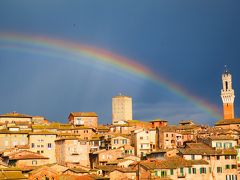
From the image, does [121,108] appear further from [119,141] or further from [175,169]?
[175,169]

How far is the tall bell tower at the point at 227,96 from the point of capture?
153962 millimetres

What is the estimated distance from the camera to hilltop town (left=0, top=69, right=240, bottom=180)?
64.8m

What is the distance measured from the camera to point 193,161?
2719 inches

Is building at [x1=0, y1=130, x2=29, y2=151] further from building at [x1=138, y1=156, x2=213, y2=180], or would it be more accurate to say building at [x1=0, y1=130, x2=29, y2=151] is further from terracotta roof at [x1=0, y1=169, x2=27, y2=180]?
building at [x1=138, y1=156, x2=213, y2=180]

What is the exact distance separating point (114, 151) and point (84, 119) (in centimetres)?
3219

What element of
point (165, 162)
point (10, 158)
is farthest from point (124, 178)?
point (10, 158)

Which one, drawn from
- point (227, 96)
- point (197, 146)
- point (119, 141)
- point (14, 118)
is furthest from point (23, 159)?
point (227, 96)

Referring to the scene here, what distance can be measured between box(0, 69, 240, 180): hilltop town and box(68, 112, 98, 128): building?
24 centimetres

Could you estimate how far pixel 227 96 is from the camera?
158 meters

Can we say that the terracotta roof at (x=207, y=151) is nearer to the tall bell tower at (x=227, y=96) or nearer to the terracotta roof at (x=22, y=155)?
the terracotta roof at (x=22, y=155)

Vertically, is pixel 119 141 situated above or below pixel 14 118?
below

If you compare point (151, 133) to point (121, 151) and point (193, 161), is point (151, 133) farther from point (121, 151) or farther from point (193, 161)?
point (193, 161)

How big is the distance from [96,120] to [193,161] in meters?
47.7

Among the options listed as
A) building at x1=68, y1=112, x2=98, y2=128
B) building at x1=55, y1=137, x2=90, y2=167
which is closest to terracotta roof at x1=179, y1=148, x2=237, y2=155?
building at x1=55, y1=137, x2=90, y2=167
